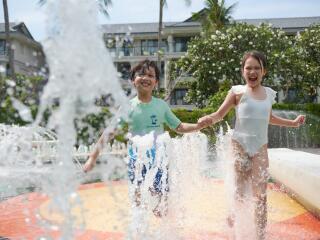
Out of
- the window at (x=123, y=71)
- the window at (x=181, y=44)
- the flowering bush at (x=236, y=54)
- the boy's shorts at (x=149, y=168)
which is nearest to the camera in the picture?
the window at (x=123, y=71)

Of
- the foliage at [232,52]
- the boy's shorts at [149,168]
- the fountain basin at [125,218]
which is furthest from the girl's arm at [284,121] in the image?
the foliage at [232,52]

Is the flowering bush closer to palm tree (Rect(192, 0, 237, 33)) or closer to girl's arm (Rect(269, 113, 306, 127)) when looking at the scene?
palm tree (Rect(192, 0, 237, 33))

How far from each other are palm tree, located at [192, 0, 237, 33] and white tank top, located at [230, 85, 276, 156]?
2830cm

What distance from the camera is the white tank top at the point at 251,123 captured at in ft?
12.1

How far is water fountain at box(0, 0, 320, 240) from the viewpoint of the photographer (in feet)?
6.65

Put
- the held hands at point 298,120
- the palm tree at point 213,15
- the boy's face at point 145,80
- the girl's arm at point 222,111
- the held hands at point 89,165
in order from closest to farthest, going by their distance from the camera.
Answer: the held hands at point 89,165 < the boy's face at point 145,80 < the girl's arm at point 222,111 < the held hands at point 298,120 < the palm tree at point 213,15

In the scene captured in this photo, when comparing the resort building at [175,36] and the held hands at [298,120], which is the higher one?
the resort building at [175,36]

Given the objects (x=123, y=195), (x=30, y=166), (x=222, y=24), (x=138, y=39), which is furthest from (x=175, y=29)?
(x=30, y=166)

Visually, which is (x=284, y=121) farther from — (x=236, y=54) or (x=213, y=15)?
(x=213, y=15)

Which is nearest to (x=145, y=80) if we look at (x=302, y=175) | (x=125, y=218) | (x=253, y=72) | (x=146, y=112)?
(x=146, y=112)

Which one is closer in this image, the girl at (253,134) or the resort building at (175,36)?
the girl at (253,134)

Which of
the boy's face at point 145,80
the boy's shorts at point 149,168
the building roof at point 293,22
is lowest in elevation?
the boy's shorts at point 149,168

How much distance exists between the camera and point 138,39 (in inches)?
1550

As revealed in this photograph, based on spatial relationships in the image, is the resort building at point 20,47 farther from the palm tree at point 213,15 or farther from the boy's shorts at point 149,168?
the boy's shorts at point 149,168
